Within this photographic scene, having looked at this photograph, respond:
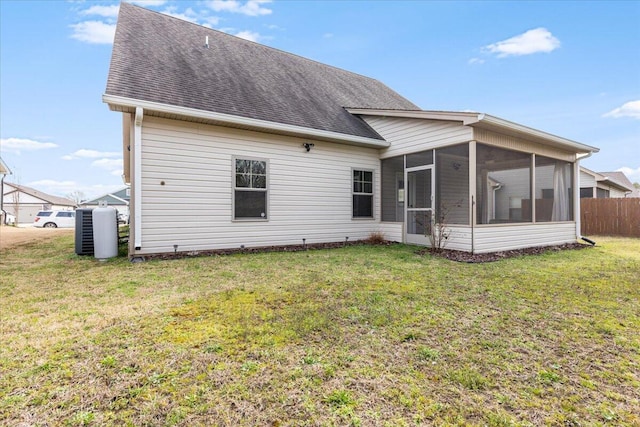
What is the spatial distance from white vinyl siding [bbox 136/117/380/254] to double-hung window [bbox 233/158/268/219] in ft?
0.43

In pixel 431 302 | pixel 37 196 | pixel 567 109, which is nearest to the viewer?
pixel 431 302

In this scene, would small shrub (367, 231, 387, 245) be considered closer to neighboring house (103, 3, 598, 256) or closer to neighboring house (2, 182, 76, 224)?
neighboring house (103, 3, 598, 256)

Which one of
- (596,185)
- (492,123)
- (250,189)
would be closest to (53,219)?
(250,189)

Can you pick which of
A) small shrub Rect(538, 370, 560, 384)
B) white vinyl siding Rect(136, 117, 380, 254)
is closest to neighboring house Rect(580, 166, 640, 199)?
white vinyl siding Rect(136, 117, 380, 254)

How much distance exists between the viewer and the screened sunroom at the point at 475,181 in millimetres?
6867

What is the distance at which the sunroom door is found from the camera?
7.64 metres

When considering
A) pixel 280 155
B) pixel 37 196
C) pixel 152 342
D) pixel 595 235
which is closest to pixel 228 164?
pixel 280 155

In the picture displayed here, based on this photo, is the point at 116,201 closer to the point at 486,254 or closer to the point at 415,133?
the point at 415,133

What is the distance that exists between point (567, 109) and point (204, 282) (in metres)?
18.7

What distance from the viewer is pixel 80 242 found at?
6777 millimetres

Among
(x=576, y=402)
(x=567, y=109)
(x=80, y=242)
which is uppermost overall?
(x=567, y=109)

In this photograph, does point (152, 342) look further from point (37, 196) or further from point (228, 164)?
point (37, 196)

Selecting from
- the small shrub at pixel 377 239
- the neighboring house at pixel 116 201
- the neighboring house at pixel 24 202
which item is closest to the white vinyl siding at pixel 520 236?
the small shrub at pixel 377 239

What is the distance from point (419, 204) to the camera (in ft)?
26.2
